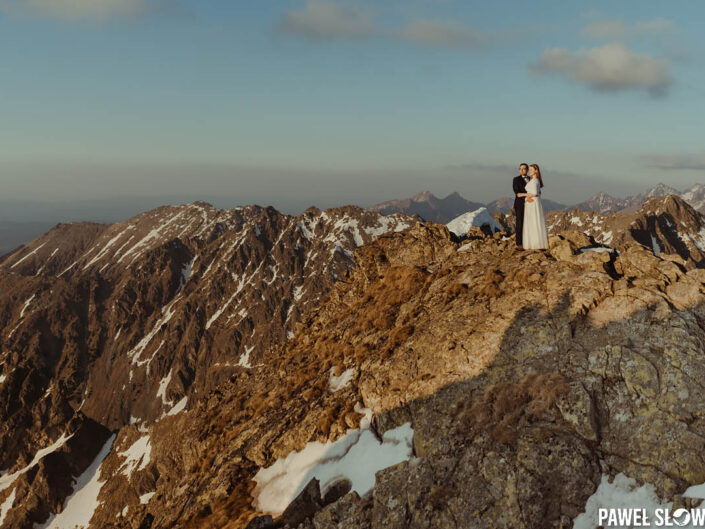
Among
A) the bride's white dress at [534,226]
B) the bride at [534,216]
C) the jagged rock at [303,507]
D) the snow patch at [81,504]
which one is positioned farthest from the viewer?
the snow patch at [81,504]

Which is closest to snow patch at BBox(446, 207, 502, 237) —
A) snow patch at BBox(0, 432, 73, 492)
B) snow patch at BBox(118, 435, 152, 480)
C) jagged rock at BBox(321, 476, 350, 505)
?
jagged rock at BBox(321, 476, 350, 505)

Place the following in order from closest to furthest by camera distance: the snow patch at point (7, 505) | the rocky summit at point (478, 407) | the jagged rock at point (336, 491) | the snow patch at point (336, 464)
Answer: the rocky summit at point (478, 407) < the jagged rock at point (336, 491) < the snow patch at point (336, 464) < the snow patch at point (7, 505)

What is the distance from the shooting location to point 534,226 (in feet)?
88.1

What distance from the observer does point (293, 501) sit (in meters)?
17.9

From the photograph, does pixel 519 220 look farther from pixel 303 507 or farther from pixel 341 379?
pixel 303 507

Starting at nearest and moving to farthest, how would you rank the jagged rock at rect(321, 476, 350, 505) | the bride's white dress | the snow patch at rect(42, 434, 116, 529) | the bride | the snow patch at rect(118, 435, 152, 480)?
the jagged rock at rect(321, 476, 350, 505) → the bride → the bride's white dress → the snow patch at rect(118, 435, 152, 480) → the snow patch at rect(42, 434, 116, 529)

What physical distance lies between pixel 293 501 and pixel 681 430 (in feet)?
50.1

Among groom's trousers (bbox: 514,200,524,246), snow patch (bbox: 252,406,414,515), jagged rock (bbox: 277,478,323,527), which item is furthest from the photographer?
groom's trousers (bbox: 514,200,524,246)

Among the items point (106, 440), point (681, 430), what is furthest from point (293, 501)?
point (106, 440)

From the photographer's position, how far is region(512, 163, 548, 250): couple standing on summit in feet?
82.2

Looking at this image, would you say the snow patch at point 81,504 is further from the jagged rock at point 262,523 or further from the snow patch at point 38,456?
the jagged rock at point 262,523

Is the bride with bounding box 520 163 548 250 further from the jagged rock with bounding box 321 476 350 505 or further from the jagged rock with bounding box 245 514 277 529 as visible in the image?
the jagged rock with bounding box 245 514 277 529

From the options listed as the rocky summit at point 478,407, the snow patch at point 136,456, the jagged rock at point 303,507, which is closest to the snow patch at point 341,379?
the rocky summit at point 478,407

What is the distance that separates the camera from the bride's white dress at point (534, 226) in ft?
83.2
